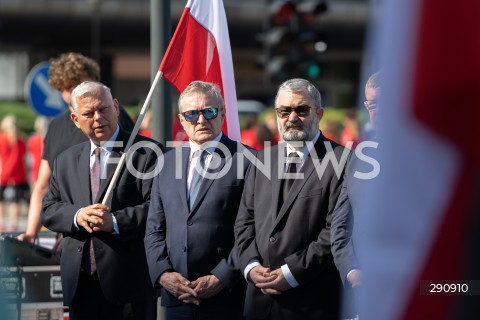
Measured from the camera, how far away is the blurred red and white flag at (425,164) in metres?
2.54

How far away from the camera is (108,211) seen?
6000 mm

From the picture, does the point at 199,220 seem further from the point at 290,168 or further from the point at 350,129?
the point at 350,129

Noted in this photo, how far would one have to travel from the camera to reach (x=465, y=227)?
2.58m

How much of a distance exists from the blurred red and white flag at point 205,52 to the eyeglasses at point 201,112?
1.03 meters

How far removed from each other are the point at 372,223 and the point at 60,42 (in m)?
44.8

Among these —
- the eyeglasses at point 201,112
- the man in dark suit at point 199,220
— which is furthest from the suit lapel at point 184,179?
the eyeglasses at point 201,112

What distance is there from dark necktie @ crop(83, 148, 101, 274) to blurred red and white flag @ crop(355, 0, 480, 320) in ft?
12.1

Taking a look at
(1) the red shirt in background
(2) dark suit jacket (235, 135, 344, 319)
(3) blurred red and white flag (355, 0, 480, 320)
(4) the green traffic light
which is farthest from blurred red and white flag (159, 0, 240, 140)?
(1) the red shirt in background

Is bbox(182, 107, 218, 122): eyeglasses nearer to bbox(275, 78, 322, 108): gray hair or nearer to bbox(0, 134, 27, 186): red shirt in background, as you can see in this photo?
bbox(275, 78, 322, 108): gray hair

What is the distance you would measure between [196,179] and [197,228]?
0.30 metres

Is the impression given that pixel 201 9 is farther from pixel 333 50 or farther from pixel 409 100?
pixel 333 50

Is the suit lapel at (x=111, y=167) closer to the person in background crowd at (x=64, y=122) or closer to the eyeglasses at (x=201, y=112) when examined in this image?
the eyeglasses at (x=201, y=112)

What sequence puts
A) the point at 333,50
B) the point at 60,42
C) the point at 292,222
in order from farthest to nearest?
the point at 333,50 → the point at 60,42 → the point at 292,222

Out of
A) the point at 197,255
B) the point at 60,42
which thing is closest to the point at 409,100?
the point at 197,255
